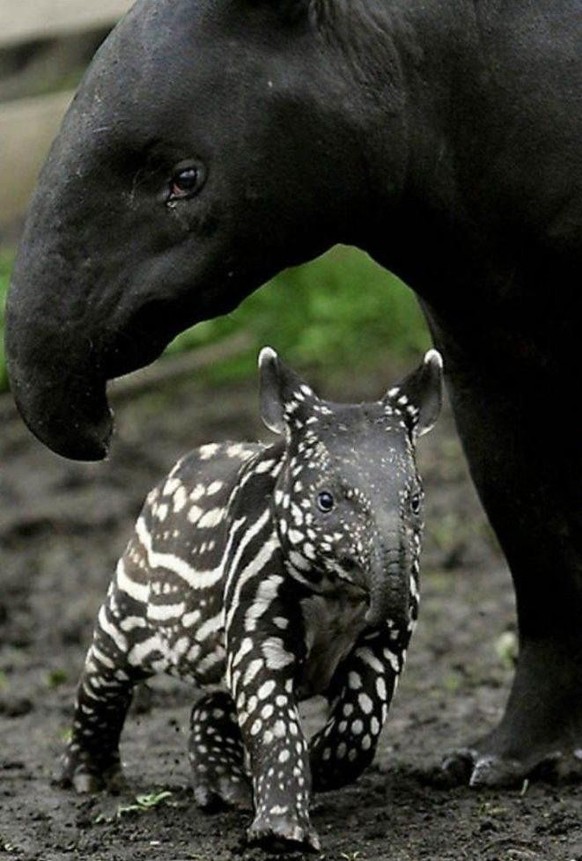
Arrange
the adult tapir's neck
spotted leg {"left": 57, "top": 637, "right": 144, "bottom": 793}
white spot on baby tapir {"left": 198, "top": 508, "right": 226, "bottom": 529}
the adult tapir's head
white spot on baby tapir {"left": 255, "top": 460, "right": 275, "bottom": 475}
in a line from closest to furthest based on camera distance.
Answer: the adult tapir's head → the adult tapir's neck → white spot on baby tapir {"left": 255, "top": 460, "right": 275, "bottom": 475} → white spot on baby tapir {"left": 198, "top": 508, "right": 226, "bottom": 529} → spotted leg {"left": 57, "top": 637, "right": 144, "bottom": 793}

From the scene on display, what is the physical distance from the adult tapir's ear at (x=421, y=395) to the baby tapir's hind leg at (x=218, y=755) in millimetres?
981

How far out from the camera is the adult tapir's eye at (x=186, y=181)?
5.48m

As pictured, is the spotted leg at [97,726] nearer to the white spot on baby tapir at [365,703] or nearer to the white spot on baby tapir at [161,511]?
the white spot on baby tapir at [161,511]

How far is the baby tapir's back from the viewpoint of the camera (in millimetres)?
6184

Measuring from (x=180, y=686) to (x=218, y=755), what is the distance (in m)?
2.29

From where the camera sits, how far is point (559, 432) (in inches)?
253

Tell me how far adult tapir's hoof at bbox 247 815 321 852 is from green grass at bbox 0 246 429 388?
330 inches

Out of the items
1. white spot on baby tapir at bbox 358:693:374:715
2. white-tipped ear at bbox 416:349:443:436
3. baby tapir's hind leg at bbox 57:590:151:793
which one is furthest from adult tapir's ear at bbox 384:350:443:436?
baby tapir's hind leg at bbox 57:590:151:793

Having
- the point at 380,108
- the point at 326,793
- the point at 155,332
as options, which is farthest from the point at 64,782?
the point at 380,108

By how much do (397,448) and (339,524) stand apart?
25cm

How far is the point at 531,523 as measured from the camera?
6.60m

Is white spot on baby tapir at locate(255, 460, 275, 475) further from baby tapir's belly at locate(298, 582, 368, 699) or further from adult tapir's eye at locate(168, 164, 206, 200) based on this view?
adult tapir's eye at locate(168, 164, 206, 200)

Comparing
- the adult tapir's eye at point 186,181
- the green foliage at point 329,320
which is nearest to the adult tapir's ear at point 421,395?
the adult tapir's eye at point 186,181

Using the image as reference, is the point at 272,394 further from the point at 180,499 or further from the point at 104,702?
the point at 104,702
